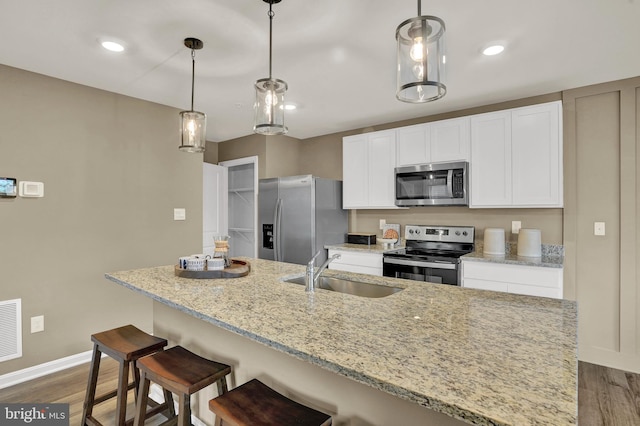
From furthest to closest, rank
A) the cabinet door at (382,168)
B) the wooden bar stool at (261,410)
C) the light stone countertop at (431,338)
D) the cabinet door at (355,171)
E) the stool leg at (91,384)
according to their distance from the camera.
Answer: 1. the cabinet door at (355,171)
2. the cabinet door at (382,168)
3. the stool leg at (91,384)
4. the wooden bar stool at (261,410)
5. the light stone countertop at (431,338)

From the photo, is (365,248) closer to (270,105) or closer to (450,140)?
(450,140)

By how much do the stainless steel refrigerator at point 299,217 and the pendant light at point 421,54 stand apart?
2.67 metres

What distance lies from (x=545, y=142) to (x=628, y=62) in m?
0.73

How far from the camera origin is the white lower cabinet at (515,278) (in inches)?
104

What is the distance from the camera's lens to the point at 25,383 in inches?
101

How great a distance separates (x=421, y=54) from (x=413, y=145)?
251 cm

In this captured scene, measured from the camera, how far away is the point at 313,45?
224 centimetres

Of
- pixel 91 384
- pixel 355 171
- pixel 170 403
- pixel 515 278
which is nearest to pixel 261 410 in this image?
pixel 170 403

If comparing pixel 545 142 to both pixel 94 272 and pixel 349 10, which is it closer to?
pixel 349 10

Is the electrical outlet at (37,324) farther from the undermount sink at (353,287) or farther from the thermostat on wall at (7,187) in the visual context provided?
the undermount sink at (353,287)

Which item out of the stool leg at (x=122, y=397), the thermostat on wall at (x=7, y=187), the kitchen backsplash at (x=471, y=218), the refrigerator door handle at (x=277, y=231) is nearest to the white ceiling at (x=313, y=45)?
the thermostat on wall at (x=7, y=187)

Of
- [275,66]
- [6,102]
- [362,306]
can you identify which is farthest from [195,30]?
[362,306]

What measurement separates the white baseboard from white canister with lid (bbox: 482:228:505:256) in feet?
12.1

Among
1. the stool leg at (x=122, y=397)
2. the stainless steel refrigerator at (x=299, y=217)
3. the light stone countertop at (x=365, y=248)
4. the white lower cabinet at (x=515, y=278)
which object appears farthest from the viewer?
the stainless steel refrigerator at (x=299, y=217)
